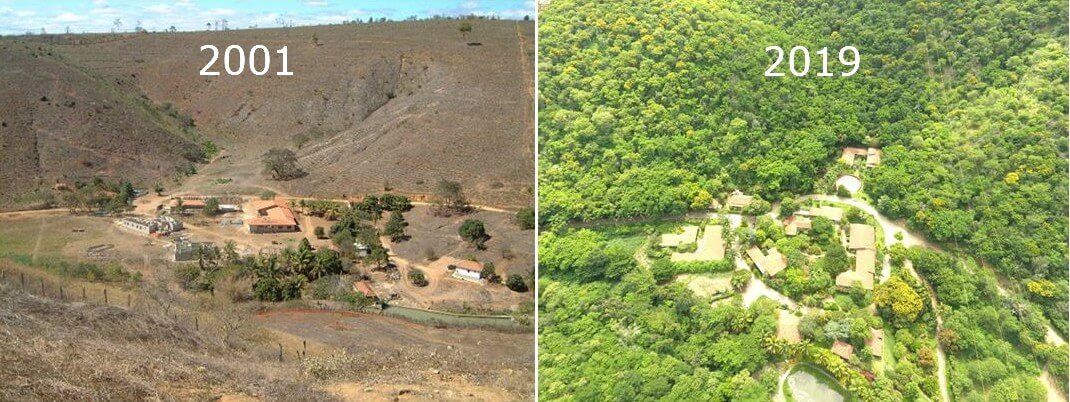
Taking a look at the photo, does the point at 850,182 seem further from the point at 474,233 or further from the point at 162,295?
the point at 162,295

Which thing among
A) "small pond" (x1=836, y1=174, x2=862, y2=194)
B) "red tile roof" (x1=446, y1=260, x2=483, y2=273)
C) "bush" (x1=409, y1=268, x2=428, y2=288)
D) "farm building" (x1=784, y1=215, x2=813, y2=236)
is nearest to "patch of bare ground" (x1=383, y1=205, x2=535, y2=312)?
"bush" (x1=409, y1=268, x2=428, y2=288)

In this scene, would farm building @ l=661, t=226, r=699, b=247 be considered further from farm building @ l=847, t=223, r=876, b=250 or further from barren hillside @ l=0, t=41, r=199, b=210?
barren hillside @ l=0, t=41, r=199, b=210

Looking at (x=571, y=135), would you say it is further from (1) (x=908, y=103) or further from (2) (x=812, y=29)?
(1) (x=908, y=103)

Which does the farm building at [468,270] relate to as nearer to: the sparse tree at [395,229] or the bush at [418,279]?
the bush at [418,279]

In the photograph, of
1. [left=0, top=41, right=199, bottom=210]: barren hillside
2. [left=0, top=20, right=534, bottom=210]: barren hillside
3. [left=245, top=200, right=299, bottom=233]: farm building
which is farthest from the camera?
[left=0, top=20, right=534, bottom=210]: barren hillside

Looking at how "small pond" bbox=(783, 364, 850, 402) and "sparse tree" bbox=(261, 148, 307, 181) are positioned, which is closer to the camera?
"small pond" bbox=(783, 364, 850, 402)
